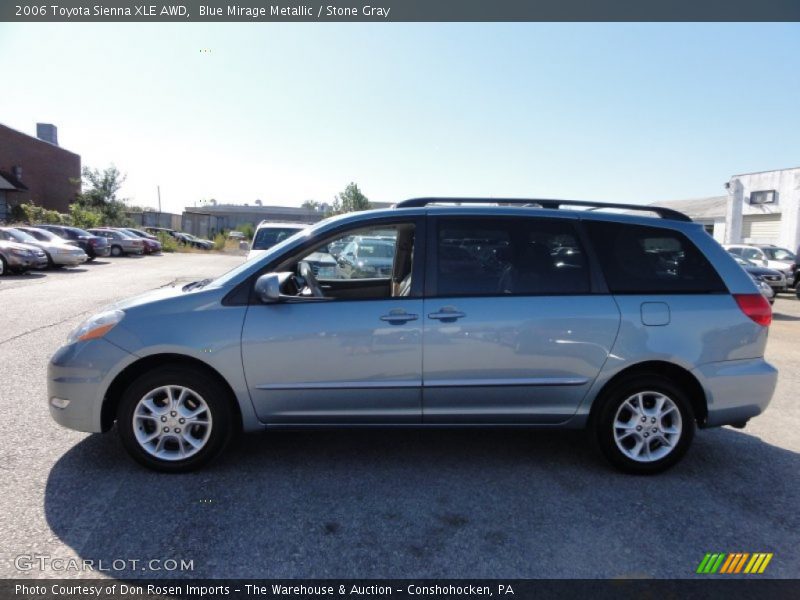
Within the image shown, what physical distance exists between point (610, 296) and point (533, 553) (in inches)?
71.7

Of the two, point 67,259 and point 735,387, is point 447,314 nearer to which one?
point 735,387

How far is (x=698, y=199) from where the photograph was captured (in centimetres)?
4359

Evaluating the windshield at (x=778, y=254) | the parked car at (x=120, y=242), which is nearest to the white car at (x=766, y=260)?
the windshield at (x=778, y=254)

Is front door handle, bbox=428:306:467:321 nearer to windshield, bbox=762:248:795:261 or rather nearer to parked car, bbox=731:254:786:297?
parked car, bbox=731:254:786:297

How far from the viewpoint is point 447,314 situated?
379 cm

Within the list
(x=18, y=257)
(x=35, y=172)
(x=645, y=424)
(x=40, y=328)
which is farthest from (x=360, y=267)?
(x=35, y=172)

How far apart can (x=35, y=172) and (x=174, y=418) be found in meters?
47.9

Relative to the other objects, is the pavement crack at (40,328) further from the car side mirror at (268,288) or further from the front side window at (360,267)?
the car side mirror at (268,288)

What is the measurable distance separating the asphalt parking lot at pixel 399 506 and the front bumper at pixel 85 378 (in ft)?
1.21

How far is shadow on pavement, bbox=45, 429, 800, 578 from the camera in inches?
115

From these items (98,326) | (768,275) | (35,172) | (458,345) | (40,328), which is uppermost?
(35,172)

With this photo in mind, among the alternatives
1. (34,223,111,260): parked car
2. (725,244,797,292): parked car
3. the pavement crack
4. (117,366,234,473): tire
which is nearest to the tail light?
(117,366,234,473): tire

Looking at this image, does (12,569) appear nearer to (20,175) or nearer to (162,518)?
(162,518)

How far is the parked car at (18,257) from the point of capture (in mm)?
17406
